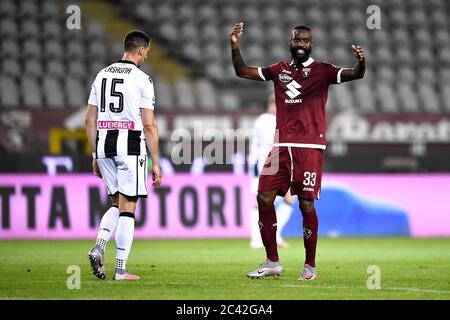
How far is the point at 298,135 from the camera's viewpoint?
31.3ft

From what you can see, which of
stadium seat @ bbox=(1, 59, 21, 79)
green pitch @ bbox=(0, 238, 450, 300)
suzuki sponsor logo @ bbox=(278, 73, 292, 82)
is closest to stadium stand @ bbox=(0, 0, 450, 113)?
stadium seat @ bbox=(1, 59, 21, 79)

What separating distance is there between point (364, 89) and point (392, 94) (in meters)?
0.75

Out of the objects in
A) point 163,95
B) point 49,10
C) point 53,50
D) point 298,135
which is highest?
point 49,10

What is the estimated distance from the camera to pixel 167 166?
56.4ft

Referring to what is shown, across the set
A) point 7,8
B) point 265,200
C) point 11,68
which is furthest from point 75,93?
point 265,200

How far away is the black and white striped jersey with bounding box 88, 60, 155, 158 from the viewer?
923 centimetres

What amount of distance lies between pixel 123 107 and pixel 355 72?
2156 millimetres

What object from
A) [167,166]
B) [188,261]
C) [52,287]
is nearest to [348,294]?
[52,287]

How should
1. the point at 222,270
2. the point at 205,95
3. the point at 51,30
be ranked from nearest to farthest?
the point at 222,270 → the point at 205,95 → the point at 51,30

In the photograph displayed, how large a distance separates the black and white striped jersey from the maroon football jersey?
131cm

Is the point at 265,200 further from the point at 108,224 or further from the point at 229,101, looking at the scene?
the point at 229,101

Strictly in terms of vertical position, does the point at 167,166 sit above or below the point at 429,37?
below

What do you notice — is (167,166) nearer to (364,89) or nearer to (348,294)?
(364,89)

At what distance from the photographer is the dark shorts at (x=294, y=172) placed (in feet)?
31.1
